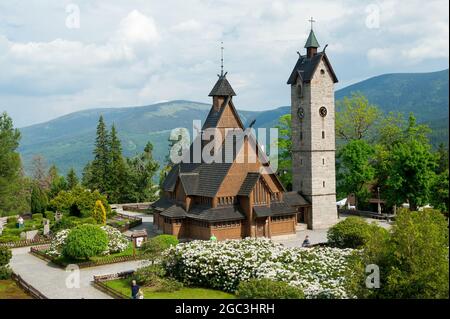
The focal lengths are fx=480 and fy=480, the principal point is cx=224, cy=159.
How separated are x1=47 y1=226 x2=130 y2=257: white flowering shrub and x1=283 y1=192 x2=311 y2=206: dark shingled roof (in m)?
14.7

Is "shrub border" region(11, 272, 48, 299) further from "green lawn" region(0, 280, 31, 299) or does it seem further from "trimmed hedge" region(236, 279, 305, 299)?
"trimmed hedge" region(236, 279, 305, 299)

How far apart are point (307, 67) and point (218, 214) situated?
16.5m

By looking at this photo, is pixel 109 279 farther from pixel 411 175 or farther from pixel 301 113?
pixel 411 175

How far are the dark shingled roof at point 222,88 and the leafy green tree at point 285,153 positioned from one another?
15014 mm

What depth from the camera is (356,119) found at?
5747 centimetres

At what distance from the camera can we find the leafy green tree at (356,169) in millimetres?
50344

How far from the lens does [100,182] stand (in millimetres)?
65125

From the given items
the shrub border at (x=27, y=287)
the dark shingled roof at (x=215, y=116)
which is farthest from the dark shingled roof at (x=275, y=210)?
the shrub border at (x=27, y=287)

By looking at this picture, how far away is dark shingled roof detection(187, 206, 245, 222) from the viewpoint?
35500 mm

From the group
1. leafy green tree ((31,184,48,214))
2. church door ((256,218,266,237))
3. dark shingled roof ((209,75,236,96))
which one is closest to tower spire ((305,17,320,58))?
dark shingled roof ((209,75,236,96))

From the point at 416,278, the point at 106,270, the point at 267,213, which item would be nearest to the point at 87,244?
the point at 106,270

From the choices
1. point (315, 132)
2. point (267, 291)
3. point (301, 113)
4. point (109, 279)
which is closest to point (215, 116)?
point (301, 113)

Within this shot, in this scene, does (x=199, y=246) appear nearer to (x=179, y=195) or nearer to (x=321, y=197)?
(x=179, y=195)
